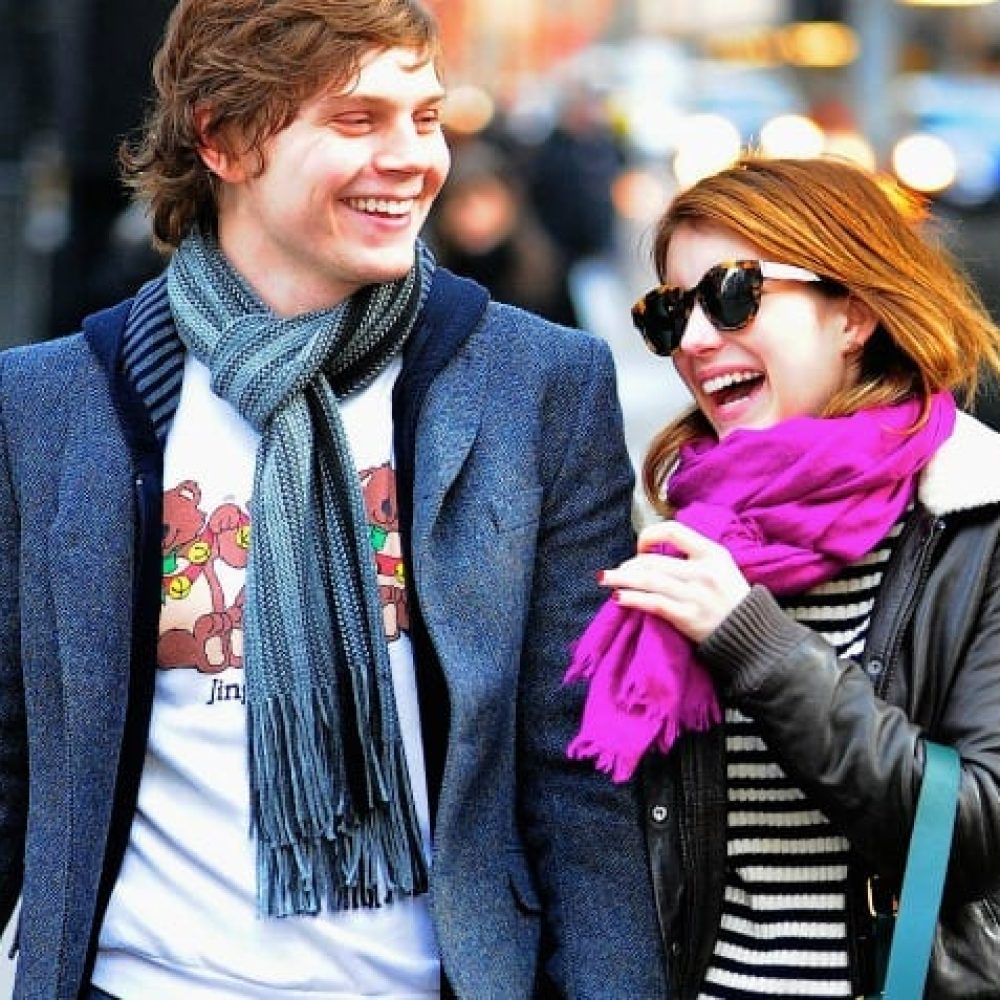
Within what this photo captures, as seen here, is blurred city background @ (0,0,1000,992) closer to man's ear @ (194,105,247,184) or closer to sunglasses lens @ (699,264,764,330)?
sunglasses lens @ (699,264,764,330)

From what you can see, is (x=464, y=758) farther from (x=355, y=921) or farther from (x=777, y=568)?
(x=777, y=568)

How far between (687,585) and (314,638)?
20.6 inches

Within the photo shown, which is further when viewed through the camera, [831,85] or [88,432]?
[831,85]

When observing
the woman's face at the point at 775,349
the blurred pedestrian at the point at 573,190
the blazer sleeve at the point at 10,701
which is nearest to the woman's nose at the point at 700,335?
the woman's face at the point at 775,349

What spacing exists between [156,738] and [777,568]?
0.88 m

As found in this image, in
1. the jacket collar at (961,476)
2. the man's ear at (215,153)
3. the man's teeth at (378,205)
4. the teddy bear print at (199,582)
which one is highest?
the man's ear at (215,153)

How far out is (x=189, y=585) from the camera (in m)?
3.29

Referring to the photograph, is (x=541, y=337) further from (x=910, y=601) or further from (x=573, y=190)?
(x=573, y=190)

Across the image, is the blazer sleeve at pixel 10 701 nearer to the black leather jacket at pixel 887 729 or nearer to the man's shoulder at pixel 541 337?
the man's shoulder at pixel 541 337

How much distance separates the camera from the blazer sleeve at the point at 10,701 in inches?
132

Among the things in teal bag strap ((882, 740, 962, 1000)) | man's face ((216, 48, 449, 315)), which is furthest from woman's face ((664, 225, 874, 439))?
teal bag strap ((882, 740, 962, 1000))

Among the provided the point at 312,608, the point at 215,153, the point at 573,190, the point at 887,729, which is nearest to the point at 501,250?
the point at 573,190

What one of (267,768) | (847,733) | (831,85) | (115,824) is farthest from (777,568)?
(831,85)

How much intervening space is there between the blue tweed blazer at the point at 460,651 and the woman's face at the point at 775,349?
202 mm
